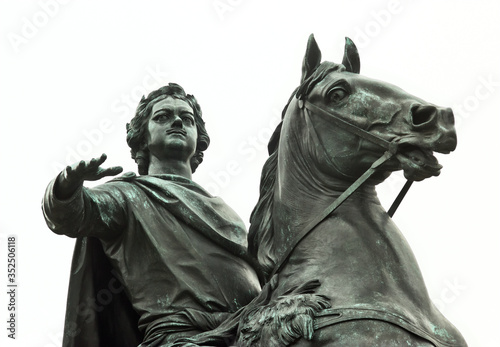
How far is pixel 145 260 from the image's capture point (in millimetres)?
11336

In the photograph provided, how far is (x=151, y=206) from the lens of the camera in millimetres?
11570

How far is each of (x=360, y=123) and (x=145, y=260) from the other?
2.49m

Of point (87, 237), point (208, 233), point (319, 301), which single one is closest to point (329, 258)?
point (319, 301)

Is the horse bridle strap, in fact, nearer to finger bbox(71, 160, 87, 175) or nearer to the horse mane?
the horse mane

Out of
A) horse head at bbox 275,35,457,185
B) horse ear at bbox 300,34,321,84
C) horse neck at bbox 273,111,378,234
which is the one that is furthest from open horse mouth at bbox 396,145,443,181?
horse ear at bbox 300,34,321,84

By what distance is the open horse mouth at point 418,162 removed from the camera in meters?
9.52

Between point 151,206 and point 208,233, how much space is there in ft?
1.82

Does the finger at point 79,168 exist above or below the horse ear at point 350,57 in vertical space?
below

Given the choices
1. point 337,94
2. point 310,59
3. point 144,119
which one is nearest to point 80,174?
point 310,59

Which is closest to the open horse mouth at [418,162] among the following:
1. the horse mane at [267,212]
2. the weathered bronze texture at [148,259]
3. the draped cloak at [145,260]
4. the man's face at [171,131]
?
the horse mane at [267,212]

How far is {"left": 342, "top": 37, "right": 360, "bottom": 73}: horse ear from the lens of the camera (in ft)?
34.2

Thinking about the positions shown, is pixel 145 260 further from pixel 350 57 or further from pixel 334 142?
pixel 350 57

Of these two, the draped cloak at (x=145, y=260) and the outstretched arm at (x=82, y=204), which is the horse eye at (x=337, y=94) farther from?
the draped cloak at (x=145, y=260)

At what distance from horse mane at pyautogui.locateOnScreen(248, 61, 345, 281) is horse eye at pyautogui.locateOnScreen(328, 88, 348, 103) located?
0.19 meters
